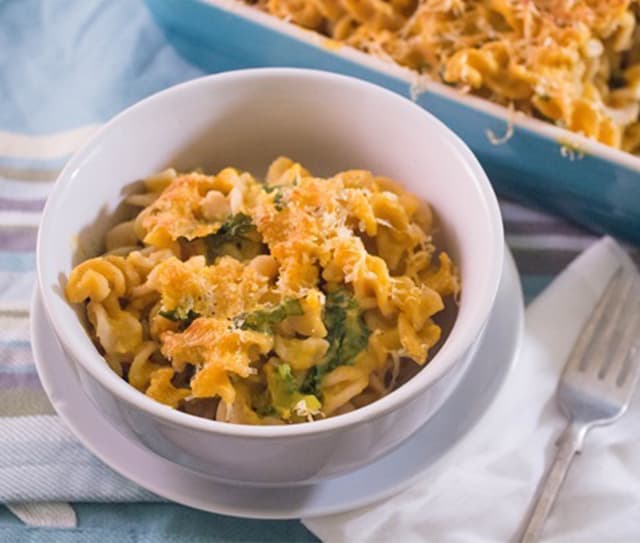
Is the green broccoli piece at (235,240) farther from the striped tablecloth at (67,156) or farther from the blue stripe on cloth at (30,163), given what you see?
the blue stripe on cloth at (30,163)

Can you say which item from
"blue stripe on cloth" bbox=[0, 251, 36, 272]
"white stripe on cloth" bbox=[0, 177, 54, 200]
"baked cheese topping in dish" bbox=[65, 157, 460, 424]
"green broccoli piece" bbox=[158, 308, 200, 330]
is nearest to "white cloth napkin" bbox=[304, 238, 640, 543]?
"baked cheese topping in dish" bbox=[65, 157, 460, 424]

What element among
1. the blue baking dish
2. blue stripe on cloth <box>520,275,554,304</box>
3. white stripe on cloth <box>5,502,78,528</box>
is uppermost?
the blue baking dish

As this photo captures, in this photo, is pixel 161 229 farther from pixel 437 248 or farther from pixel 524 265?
pixel 524 265

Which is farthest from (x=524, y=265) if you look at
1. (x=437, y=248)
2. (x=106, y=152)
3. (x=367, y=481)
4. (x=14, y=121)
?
(x=14, y=121)

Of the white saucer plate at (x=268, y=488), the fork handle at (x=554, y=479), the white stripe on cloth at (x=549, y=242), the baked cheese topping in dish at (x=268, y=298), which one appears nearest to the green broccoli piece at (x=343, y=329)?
the baked cheese topping in dish at (x=268, y=298)

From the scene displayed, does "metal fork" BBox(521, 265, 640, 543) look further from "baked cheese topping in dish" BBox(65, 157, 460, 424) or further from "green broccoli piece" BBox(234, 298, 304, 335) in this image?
"green broccoli piece" BBox(234, 298, 304, 335)

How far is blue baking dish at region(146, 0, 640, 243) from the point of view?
110 centimetres

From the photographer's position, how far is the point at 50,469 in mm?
946

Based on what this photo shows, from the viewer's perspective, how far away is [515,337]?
98cm

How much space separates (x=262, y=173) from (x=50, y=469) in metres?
0.42

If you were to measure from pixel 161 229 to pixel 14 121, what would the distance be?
1.70ft

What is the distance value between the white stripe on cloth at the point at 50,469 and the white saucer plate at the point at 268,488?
59 millimetres

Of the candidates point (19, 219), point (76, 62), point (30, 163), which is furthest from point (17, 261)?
point (76, 62)

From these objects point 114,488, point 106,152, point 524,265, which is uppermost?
point 106,152
